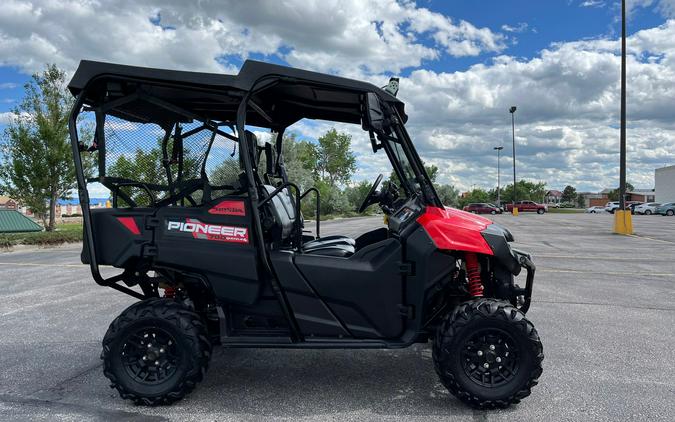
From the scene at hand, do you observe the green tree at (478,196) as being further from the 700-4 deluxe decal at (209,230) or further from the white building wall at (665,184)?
the 700-4 deluxe decal at (209,230)

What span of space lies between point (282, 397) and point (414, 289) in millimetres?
1289

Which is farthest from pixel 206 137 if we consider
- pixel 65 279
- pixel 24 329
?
pixel 65 279

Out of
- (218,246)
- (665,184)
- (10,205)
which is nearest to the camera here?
(218,246)

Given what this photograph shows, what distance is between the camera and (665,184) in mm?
73062

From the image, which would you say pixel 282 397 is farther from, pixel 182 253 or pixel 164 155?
pixel 164 155

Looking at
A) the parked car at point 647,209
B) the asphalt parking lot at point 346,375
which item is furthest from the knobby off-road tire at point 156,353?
the parked car at point 647,209

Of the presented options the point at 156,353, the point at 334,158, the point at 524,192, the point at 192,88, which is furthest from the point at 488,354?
the point at 524,192

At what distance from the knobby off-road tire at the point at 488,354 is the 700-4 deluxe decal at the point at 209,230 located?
1656 millimetres

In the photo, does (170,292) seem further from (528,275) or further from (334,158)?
(334,158)

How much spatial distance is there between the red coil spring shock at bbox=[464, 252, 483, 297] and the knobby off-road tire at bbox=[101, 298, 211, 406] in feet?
6.68

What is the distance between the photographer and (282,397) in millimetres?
3586

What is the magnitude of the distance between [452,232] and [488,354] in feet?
2.97

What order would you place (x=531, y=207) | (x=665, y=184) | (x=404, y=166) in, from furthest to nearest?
(x=665, y=184) < (x=531, y=207) < (x=404, y=166)

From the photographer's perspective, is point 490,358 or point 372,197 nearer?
point 490,358
